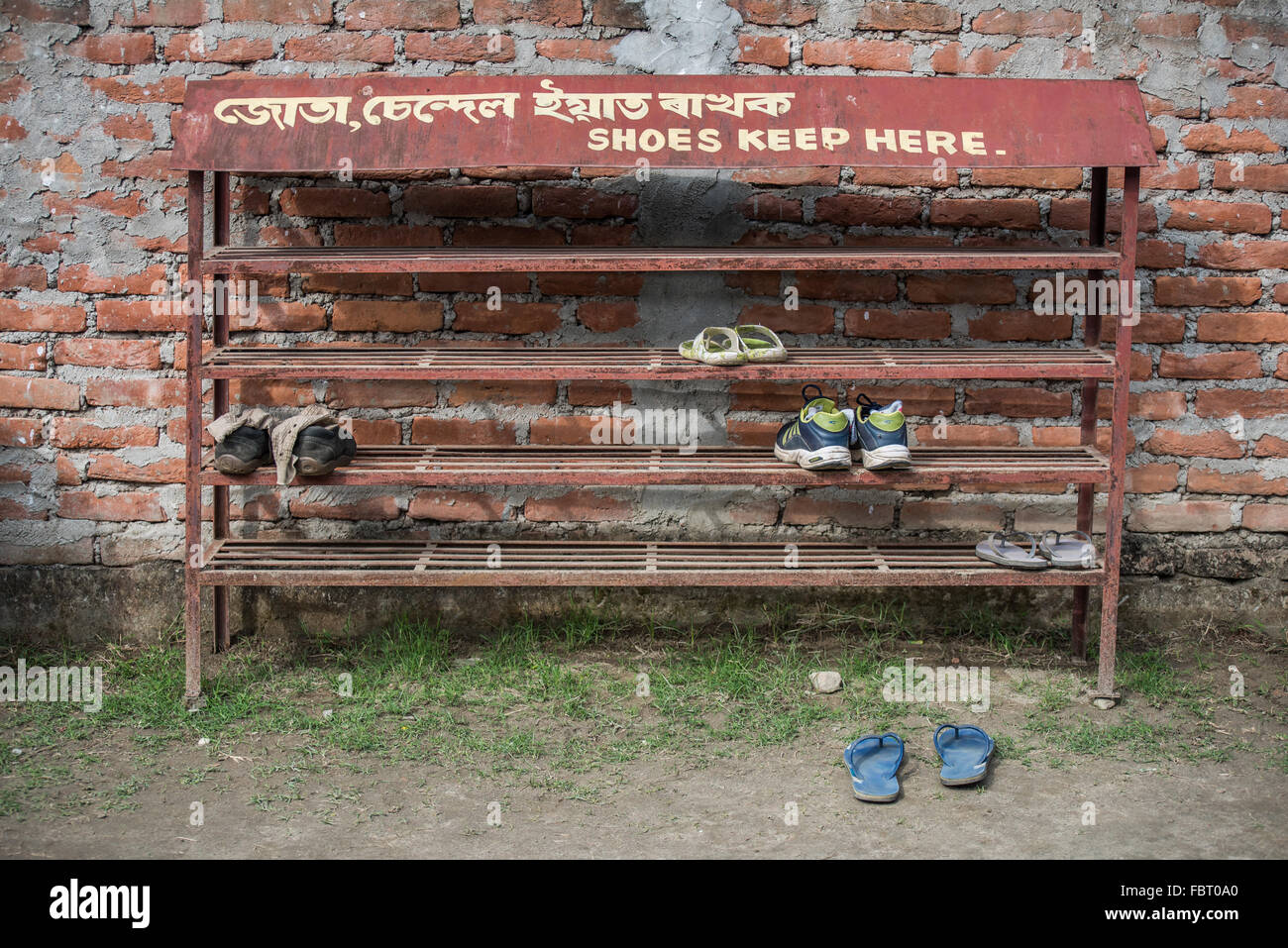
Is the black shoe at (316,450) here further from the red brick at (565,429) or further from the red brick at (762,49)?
the red brick at (762,49)

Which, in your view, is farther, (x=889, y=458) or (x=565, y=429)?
(x=565, y=429)

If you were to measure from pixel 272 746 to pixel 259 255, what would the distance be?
4.79 ft

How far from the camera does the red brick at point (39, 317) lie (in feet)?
14.1

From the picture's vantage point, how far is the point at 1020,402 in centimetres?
438

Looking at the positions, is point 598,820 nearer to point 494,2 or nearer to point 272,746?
point 272,746

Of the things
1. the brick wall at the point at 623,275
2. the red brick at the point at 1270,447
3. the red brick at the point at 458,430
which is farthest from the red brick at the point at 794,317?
the red brick at the point at 1270,447

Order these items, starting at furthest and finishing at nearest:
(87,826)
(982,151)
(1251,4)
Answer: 1. (1251,4)
2. (982,151)
3. (87,826)

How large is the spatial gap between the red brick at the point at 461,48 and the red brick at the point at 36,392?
1.61m

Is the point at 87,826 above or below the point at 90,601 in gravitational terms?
below

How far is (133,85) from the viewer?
13.8 feet

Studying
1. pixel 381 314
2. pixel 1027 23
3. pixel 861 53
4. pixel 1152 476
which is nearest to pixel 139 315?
pixel 381 314

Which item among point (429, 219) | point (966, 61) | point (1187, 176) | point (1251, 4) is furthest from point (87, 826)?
point (1251, 4)

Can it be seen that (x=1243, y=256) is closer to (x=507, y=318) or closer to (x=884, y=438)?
(x=884, y=438)

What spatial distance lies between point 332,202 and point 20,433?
133 centimetres
